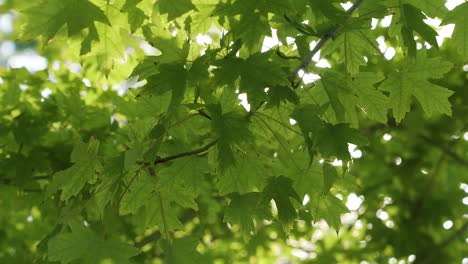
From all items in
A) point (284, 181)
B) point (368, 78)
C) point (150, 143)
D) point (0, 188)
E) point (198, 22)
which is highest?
point (198, 22)

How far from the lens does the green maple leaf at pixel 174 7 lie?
1.80 meters

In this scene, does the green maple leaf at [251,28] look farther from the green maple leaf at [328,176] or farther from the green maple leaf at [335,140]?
the green maple leaf at [328,176]

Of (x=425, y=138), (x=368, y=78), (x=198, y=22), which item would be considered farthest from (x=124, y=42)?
(x=425, y=138)

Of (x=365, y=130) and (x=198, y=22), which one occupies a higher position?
(x=198, y=22)

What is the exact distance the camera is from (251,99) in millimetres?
1762

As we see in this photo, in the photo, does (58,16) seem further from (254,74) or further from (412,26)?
(412,26)

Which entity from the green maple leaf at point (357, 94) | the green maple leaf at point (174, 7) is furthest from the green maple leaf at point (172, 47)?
the green maple leaf at point (357, 94)

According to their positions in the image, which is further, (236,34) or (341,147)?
(341,147)

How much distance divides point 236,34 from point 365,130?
2305 mm

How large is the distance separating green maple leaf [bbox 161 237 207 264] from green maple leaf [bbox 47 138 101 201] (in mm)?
353

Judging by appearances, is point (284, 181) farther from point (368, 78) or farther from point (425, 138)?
point (425, 138)

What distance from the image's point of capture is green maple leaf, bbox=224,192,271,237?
2.09 m

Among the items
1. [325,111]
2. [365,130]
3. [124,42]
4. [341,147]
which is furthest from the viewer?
[365,130]

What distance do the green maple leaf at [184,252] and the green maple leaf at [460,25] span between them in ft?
3.79
